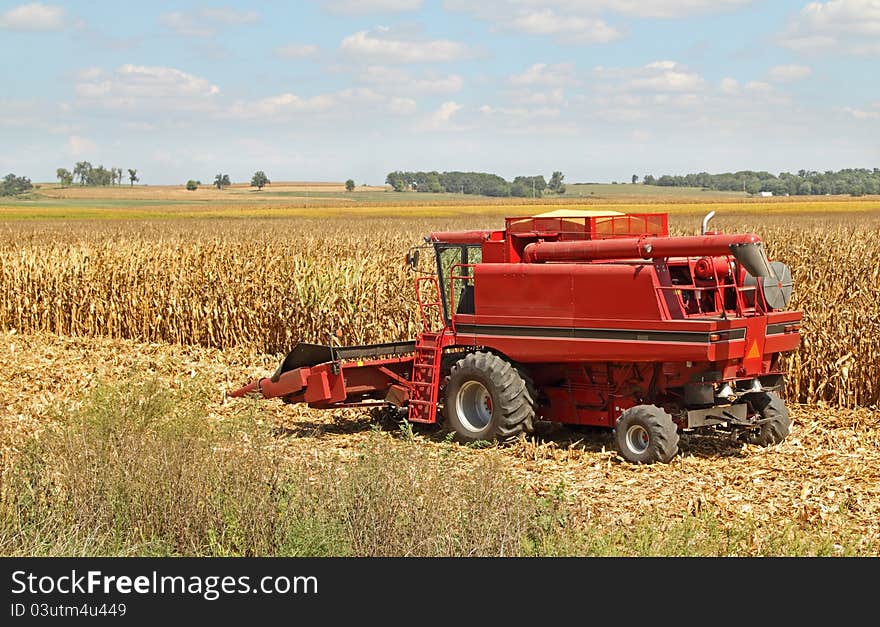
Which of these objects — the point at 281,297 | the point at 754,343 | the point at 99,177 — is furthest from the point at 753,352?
the point at 99,177

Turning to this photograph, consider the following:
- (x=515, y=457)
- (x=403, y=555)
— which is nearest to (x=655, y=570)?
(x=403, y=555)

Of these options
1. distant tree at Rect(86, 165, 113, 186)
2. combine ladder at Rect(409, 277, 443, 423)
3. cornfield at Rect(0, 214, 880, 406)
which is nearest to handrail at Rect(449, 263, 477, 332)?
combine ladder at Rect(409, 277, 443, 423)

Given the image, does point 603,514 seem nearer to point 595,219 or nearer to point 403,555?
point 403,555

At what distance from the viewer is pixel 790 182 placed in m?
113

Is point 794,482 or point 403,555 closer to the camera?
point 403,555

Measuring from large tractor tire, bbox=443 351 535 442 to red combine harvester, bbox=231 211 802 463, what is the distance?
1cm

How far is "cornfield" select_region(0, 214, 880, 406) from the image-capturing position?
12.8m

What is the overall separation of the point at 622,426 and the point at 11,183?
136m

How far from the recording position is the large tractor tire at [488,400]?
1091 centimetres

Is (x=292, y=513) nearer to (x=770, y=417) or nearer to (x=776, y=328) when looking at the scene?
(x=776, y=328)

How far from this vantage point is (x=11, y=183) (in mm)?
134000

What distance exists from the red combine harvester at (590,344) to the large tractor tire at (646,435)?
13 mm

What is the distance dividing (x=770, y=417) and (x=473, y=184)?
375 feet

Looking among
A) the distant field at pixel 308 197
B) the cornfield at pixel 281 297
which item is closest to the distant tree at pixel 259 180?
the distant field at pixel 308 197
